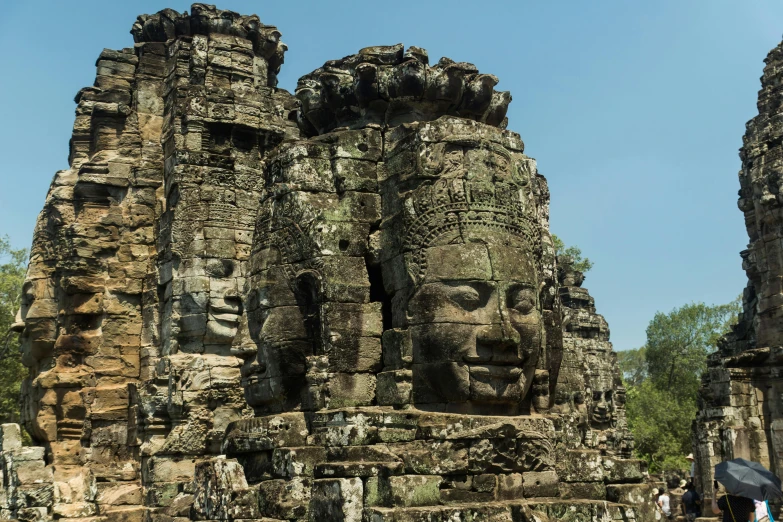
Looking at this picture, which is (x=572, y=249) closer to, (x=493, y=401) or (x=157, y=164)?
(x=157, y=164)

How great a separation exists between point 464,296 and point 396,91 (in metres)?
2.36

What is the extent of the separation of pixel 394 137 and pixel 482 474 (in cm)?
356

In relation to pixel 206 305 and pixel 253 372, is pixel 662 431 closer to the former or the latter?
pixel 206 305

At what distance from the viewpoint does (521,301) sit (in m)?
8.34

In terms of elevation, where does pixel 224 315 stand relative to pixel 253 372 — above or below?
above

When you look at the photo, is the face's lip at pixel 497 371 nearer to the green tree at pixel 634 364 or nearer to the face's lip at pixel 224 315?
the face's lip at pixel 224 315

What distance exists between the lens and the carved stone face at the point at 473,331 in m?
8.04

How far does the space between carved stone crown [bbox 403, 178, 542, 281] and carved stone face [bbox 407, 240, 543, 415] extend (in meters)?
0.12

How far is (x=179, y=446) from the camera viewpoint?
12891 millimetres

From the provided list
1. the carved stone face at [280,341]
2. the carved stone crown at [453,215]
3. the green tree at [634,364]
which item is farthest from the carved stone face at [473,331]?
the green tree at [634,364]

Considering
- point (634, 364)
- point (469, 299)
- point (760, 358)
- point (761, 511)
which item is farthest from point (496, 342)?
point (634, 364)

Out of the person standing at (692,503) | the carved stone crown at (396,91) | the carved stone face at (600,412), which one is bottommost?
the person standing at (692,503)

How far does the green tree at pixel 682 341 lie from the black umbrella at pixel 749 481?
4266 cm

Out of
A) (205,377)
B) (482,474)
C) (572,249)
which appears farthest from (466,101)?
(572,249)
